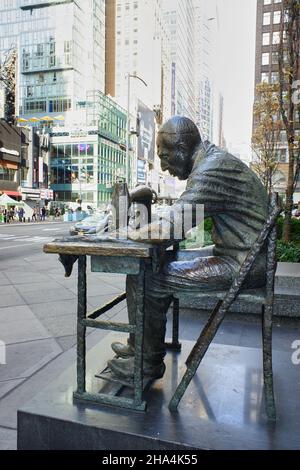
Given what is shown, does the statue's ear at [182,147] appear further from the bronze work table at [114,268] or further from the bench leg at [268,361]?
the bench leg at [268,361]

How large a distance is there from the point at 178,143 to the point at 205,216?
0.57 metres

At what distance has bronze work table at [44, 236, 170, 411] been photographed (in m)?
2.16

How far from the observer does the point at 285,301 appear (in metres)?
4.75

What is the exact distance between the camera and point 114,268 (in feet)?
7.37

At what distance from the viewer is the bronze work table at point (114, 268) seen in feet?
7.10

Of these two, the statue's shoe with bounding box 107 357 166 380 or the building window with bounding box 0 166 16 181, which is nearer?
the statue's shoe with bounding box 107 357 166 380

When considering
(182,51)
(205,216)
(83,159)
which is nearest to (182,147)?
(205,216)

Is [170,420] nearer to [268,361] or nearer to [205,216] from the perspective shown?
[268,361]

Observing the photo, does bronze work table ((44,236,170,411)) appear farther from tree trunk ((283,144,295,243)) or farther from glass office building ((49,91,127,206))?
glass office building ((49,91,127,206))

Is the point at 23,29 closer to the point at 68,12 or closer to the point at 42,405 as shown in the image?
the point at 68,12

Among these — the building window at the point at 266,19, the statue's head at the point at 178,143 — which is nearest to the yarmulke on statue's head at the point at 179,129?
the statue's head at the point at 178,143

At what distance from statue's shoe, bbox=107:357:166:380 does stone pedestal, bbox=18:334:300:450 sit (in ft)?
0.28

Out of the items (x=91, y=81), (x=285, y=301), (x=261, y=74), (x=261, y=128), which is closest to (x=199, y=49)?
(x=91, y=81)

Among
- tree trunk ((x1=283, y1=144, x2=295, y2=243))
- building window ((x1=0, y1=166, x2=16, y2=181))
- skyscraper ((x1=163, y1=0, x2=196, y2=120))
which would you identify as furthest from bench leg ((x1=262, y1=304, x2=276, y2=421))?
skyscraper ((x1=163, y1=0, x2=196, y2=120))
